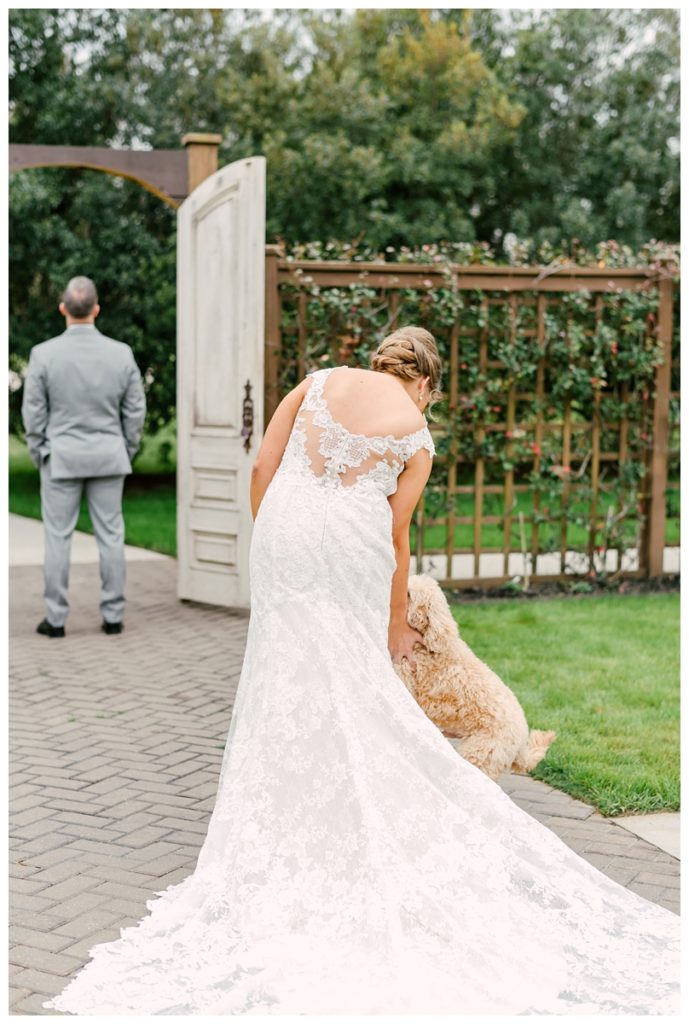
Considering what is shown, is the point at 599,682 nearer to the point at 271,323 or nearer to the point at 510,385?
the point at 510,385

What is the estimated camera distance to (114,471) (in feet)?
23.3

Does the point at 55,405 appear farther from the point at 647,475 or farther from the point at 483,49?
the point at 483,49

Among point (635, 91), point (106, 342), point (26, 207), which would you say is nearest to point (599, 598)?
point (106, 342)

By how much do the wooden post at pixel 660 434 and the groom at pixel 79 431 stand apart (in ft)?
13.3

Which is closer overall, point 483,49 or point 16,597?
point 16,597

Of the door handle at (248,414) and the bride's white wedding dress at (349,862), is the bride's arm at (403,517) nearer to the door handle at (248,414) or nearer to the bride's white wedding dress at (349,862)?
the bride's white wedding dress at (349,862)

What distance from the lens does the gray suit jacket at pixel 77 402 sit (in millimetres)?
7016

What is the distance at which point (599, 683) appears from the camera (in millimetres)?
6039

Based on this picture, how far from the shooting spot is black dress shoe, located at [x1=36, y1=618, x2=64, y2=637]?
7.19m

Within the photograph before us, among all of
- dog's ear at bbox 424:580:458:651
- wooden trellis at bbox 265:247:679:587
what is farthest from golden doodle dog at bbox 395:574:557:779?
wooden trellis at bbox 265:247:679:587

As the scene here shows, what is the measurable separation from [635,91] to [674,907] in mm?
15594

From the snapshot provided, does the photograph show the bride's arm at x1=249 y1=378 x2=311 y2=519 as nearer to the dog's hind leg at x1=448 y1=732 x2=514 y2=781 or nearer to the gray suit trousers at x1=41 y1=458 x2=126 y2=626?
the dog's hind leg at x1=448 y1=732 x2=514 y2=781

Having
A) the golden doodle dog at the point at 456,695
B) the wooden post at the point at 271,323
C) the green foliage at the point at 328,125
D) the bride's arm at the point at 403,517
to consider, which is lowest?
the golden doodle dog at the point at 456,695

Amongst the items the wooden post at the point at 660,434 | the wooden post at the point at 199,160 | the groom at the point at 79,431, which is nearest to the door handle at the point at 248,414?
the groom at the point at 79,431
